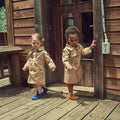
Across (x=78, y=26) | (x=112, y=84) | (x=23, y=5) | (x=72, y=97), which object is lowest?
(x=72, y=97)

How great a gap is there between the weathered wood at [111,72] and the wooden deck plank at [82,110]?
56 centimetres

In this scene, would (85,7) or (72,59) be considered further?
(85,7)

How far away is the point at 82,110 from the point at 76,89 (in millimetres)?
960

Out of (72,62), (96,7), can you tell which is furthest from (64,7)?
(72,62)

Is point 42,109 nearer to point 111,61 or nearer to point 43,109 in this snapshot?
point 43,109

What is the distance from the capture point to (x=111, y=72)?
3.67 metres

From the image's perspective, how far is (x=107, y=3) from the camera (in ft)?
11.6

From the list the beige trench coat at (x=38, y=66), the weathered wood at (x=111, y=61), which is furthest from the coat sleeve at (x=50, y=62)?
the weathered wood at (x=111, y=61)

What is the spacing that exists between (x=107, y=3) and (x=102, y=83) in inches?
60.5

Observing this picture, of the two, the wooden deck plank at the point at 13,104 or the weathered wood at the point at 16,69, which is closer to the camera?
the wooden deck plank at the point at 13,104

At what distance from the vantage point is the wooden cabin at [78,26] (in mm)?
3572

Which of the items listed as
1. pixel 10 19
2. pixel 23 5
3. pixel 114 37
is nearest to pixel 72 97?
pixel 114 37

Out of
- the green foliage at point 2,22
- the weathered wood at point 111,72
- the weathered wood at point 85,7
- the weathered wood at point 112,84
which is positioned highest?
the green foliage at point 2,22

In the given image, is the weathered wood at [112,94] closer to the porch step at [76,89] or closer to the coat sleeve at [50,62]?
the porch step at [76,89]
